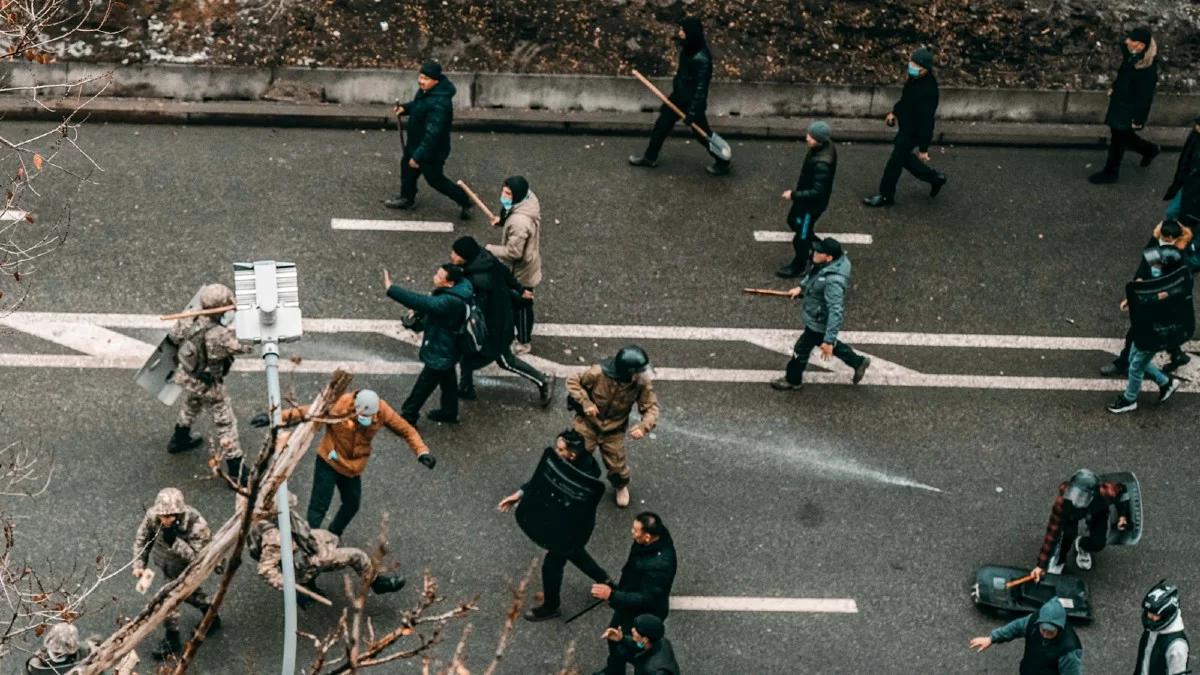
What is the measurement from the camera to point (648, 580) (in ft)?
35.2

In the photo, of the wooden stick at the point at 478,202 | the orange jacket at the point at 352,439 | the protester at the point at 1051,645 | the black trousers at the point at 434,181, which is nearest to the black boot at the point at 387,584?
the orange jacket at the point at 352,439

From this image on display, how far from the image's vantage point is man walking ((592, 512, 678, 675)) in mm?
10695

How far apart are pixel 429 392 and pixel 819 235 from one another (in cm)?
472

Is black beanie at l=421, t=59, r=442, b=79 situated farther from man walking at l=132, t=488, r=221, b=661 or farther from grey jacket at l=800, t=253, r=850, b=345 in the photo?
man walking at l=132, t=488, r=221, b=661

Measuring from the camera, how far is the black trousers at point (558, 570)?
11383mm

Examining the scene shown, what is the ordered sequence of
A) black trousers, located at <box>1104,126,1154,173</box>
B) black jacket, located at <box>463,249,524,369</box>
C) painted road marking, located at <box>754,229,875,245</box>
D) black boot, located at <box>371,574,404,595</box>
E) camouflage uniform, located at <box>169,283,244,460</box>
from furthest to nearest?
black trousers, located at <box>1104,126,1154,173</box> → painted road marking, located at <box>754,229,875,245</box> → black jacket, located at <box>463,249,524,369</box> → camouflage uniform, located at <box>169,283,244,460</box> → black boot, located at <box>371,574,404,595</box>

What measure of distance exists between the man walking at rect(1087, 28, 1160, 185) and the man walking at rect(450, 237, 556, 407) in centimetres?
692

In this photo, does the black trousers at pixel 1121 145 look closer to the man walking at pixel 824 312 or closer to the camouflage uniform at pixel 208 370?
the man walking at pixel 824 312

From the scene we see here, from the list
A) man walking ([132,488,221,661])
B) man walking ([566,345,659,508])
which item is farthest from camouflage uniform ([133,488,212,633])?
man walking ([566,345,659,508])

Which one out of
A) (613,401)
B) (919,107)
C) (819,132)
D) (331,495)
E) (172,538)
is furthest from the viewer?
(919,107)

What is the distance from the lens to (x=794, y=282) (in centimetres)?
1507

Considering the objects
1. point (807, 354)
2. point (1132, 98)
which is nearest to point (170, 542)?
point (807, 354)

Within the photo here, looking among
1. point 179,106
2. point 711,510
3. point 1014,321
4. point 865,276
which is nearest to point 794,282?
point 865,276

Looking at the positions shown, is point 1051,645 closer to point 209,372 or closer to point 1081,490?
point 1081,490
